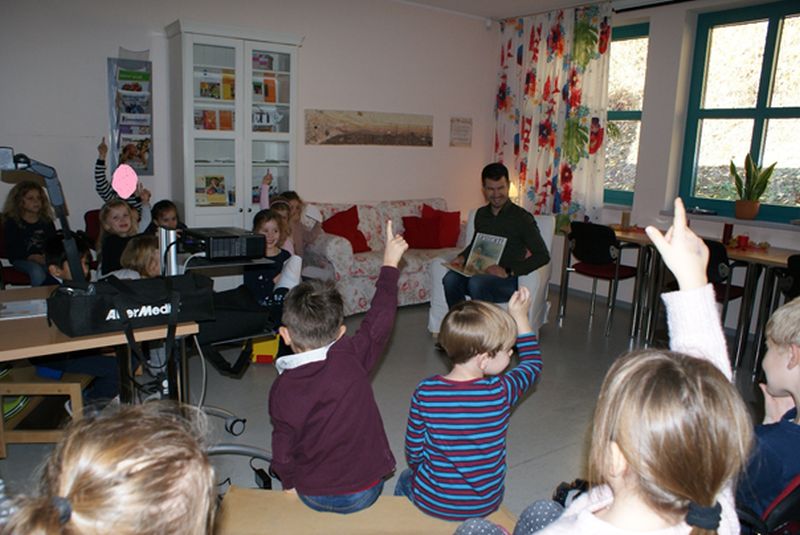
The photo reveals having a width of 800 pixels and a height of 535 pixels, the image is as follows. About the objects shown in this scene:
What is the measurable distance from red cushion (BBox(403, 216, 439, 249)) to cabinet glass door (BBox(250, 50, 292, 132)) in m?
1.45

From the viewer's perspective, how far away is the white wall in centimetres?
425

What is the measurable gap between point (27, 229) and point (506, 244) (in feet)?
10.4

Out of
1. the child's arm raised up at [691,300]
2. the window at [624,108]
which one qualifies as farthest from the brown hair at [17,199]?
the window at [624,108]

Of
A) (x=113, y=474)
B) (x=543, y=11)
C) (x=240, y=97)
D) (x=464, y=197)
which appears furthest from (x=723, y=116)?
(x=113, y=474)

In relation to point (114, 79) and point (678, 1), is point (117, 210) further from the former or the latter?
point (678, 1)

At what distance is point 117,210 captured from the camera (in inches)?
146

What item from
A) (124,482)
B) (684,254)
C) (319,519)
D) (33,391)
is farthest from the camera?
(33,391)

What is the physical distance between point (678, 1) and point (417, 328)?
11.2ft

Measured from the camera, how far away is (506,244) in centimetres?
419

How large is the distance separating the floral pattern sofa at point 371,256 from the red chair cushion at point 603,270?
111 cm

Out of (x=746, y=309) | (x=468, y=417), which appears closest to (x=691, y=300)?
(x=468, y=417)

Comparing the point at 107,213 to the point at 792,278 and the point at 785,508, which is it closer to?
the point at 785,508

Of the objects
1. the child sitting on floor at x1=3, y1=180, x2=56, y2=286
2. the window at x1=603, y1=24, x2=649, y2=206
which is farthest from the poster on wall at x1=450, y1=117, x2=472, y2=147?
the child sitting on floor at x1=3, y1=180, x2=56, y2=286

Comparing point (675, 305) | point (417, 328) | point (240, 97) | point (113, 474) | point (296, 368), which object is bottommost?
point (417, 328)
